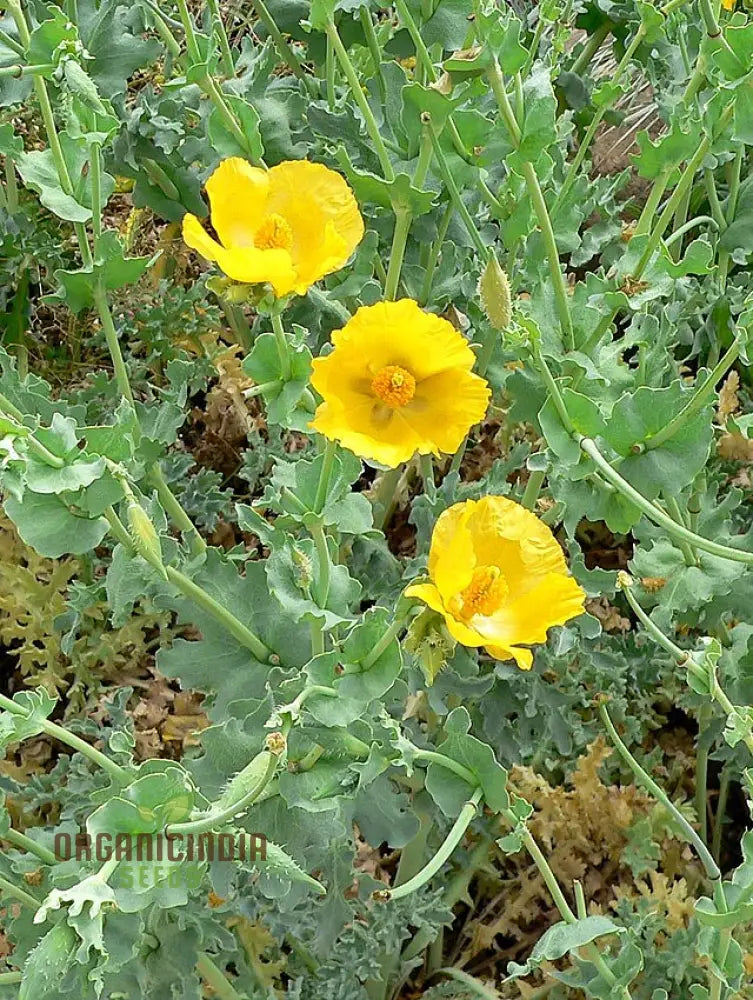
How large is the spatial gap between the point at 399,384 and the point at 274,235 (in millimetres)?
182

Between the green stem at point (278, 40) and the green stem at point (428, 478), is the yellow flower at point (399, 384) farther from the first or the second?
the green stem at point (278, 40)

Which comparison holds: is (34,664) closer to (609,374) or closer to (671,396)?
(609,374)

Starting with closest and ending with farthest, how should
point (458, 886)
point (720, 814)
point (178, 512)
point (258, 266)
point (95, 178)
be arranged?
point (258, 266) < point (95, 178) < point (178, 512) < point (458, 886) < point (720, 814)

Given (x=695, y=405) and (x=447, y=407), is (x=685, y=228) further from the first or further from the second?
(x=447, y=407)

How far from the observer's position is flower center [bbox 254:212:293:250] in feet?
3.00

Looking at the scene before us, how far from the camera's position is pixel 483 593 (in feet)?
2.83

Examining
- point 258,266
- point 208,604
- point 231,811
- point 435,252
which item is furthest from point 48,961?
point 435,252

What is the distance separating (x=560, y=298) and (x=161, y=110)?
0.68 metres

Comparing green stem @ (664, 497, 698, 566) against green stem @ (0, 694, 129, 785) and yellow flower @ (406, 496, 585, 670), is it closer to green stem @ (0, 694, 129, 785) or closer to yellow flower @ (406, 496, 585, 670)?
yellow flower @ (406, 496, 585, 670)

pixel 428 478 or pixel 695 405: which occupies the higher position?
pixel 695 405

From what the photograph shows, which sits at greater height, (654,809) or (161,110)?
(161,110)

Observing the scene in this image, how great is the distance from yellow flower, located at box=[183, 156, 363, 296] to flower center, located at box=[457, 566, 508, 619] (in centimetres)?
27

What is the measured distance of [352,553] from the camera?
4.77ft

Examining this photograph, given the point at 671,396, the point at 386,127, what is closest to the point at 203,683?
the point at 671,396
